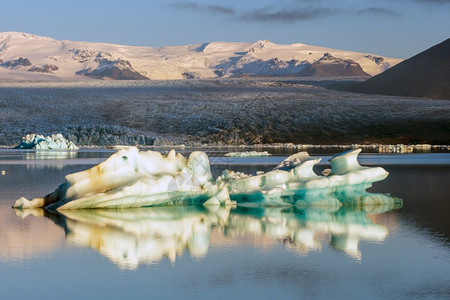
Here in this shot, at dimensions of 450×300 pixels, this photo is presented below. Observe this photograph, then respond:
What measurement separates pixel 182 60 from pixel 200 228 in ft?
536

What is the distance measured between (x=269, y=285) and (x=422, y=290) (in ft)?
3.45

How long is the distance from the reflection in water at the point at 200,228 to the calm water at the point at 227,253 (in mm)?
11

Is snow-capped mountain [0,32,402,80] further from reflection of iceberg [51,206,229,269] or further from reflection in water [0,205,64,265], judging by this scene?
reflection in water [0,205,64,265]

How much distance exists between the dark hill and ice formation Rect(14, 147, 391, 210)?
5639 cm

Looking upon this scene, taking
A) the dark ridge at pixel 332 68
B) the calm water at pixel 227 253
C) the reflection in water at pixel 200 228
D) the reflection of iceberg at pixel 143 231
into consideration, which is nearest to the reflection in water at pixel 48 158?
the calm water at pixel 227 253

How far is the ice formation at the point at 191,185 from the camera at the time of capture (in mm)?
9070

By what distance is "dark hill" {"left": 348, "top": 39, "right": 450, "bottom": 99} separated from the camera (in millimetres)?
65312

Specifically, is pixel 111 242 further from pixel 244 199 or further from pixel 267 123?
pixel 267 123

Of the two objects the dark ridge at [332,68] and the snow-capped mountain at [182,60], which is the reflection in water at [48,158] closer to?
the snow-capped mountain at [182,60]

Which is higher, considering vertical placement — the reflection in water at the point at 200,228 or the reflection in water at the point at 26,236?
the reflection in water at the point at 26,236

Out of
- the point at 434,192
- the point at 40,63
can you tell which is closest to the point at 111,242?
the point at 434,192

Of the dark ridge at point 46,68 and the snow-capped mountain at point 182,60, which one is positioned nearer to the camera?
the snow-capped mountain at point 182,60

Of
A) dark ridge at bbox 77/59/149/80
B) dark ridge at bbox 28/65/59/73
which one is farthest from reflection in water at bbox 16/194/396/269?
dark ridge at bbox 28/65/59/73

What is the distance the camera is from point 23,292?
4738 mm
